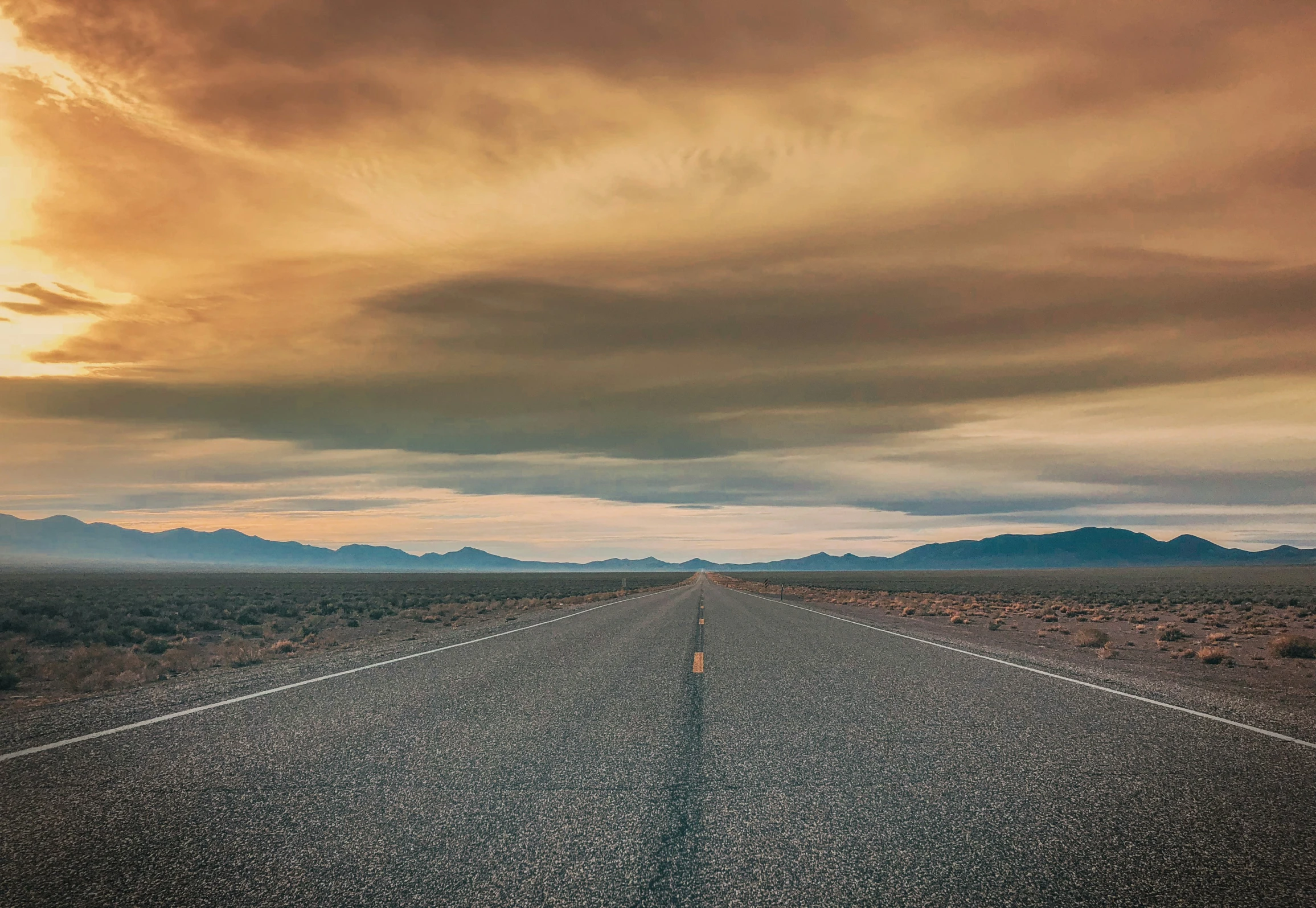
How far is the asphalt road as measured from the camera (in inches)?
131

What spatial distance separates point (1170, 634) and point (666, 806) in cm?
2226

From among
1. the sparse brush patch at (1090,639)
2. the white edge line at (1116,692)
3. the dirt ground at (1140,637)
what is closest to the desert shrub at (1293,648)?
the dirt ground at (1140,637)

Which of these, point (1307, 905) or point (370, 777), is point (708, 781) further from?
point (1307, 905)

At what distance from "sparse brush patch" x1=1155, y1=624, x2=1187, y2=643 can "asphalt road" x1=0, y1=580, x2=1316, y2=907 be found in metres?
15.4

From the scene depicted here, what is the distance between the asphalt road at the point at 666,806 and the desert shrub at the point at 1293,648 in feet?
38.8

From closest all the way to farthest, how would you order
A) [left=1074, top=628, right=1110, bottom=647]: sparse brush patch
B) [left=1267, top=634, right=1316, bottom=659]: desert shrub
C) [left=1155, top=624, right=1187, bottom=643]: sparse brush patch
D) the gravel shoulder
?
the gravel shoulder, [left=1267, top=634, right=1316, bottom=659]: desert shrub, [left=1074, top=628, right=1110, bottom=647]: sparse brush patch, [left=1155, top=624, right=1187, bottom=643]: sparse brush patch

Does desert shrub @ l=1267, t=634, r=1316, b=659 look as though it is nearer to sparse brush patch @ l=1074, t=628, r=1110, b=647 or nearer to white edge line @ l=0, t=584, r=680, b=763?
sparse brush patch @ l=1074, t=628, r=1110, b=647

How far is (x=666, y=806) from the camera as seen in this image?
4.38m

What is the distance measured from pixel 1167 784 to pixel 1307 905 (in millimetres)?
1716

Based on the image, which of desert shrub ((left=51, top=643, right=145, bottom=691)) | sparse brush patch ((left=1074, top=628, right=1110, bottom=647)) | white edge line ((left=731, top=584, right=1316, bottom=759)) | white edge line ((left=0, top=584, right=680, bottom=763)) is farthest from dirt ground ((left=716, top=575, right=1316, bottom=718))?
desert shrub ((left=51, top=643, right=145, bottom=691))

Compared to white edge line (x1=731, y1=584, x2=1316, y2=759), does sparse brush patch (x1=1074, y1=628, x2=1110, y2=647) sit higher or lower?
lower

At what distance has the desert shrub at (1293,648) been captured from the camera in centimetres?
1563

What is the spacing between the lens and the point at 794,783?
4812 mm

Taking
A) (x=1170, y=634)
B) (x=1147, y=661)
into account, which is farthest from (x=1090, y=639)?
(x=1170, y=634)
